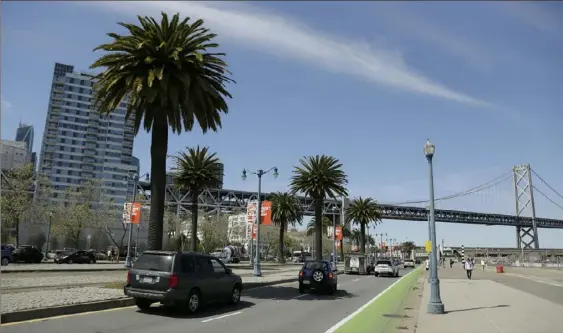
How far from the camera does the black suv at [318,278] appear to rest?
22.7 metres

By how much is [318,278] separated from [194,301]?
380 inches

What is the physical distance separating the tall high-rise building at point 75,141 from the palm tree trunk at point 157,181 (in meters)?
161

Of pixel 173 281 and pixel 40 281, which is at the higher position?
pixel 173 281

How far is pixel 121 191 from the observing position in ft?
631

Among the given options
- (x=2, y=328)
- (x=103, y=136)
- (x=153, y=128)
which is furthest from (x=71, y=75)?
(x=2, y=328)

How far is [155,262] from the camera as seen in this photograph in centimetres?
1432

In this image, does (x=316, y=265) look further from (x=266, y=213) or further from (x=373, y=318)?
(x=266, y=213)

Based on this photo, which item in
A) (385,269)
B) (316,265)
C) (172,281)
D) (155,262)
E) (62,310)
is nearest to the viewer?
(62,310)

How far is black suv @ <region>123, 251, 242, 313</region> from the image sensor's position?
13688mm

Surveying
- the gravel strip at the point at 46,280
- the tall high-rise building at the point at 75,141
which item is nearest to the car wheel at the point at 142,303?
the gravel strip at the point at 46,280

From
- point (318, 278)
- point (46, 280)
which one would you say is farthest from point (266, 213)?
point (46, 280)

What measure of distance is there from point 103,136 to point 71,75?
2757cm

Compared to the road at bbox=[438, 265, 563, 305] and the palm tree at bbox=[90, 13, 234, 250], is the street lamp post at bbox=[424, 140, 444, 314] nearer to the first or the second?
the road at bbox=[438, 265, 563, 305]

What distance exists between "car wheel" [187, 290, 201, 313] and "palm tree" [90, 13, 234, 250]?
6.88 m
